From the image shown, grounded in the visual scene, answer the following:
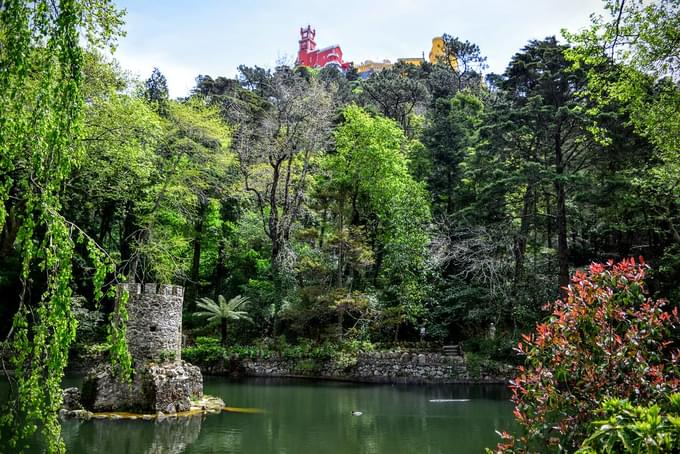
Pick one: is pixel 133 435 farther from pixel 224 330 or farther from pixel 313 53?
pixel 313 53

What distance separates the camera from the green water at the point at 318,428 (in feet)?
35.5

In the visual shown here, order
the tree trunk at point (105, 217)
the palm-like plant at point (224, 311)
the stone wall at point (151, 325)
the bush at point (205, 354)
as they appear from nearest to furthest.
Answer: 1. the stone wall at point (151, 325)
2. the bush at point (205, 354)
3. the palm-like plant at point (224, 311)
4. the tree trunk at point (105, 217)

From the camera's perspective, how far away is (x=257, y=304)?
2689 cm

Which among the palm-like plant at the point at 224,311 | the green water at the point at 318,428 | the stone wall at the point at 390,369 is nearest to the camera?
the green water at the point at 318,428

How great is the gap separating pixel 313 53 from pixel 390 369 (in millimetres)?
85051

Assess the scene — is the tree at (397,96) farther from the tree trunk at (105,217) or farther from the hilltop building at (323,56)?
the hilltop building at (323,56)

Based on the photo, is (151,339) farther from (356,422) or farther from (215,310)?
(215,310)

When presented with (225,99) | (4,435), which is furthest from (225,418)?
(225,99)

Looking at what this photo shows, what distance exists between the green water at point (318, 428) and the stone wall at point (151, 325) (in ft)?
6.64

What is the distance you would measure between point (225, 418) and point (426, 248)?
1345 centimetres

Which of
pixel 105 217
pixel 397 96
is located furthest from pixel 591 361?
pixel 397 96

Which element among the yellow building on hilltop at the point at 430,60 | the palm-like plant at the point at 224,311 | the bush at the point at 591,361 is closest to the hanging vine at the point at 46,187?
the bush at the point at 591,361

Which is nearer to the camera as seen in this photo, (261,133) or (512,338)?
(512,338)

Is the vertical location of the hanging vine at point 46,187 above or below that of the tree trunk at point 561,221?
below
